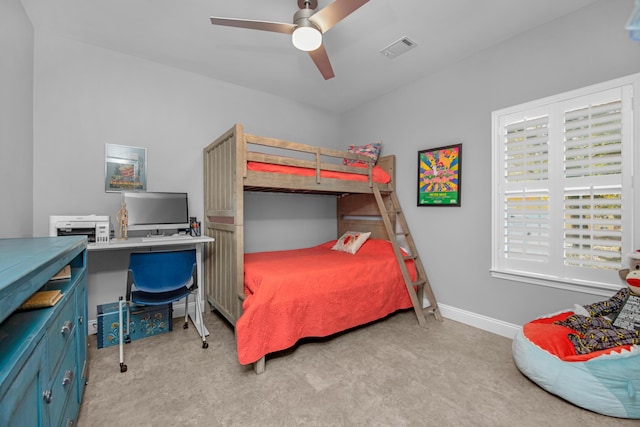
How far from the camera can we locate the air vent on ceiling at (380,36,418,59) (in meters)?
2.54

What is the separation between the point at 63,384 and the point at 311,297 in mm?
1500

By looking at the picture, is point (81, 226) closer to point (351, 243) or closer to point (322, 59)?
point (322, 59)

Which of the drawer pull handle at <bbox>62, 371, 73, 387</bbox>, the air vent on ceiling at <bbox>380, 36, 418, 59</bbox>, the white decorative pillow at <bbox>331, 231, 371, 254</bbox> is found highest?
the air vent on ceiling at <bbox>380, 36, 418, 59</bbox>

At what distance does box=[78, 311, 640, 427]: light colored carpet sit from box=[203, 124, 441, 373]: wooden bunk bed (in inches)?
12.1

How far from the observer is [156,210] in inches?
107

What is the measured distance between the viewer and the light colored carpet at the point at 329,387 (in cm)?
157

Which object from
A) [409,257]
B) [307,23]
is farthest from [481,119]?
[307,23]

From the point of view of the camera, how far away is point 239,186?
2.31 m

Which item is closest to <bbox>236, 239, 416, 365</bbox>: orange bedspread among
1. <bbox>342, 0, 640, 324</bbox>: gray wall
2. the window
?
<bbox>342, 0, 640, 324</bbox>: gray wall

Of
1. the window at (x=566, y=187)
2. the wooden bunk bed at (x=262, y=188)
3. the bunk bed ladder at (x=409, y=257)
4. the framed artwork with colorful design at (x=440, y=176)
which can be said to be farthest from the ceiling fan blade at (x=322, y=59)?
the window at (x=566, y=187)

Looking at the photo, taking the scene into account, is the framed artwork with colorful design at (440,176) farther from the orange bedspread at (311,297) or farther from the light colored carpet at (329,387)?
the light colored carpet at (329,387)

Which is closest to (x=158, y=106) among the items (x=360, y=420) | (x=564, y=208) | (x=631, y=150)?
(x=360, y=420)

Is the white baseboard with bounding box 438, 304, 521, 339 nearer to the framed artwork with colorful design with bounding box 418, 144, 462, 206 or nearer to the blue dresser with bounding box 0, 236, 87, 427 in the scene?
the framed artwork with colorful design with bounding box 418, 144, 462, 206

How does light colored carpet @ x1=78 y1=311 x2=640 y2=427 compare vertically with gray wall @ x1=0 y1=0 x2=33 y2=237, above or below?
below
